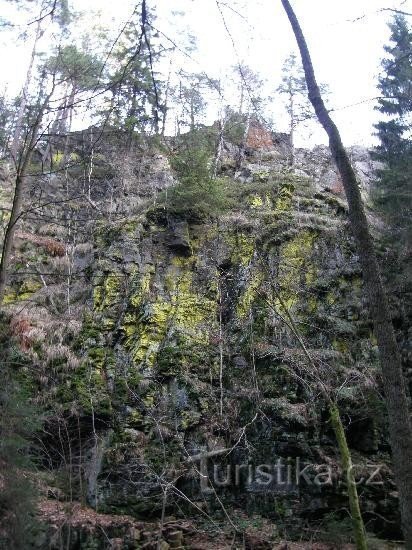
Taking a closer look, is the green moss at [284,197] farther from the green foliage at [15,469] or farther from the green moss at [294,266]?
the green foliage at [15,469]

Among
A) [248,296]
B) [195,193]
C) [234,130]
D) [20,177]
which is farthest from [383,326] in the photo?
[234,130]

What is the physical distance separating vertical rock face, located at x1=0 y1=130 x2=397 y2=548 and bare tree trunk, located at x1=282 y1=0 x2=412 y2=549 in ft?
8.56

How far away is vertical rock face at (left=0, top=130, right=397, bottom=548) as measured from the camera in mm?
10609

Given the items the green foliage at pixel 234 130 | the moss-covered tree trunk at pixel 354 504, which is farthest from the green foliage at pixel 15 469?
the green foliage at pixel 234 130

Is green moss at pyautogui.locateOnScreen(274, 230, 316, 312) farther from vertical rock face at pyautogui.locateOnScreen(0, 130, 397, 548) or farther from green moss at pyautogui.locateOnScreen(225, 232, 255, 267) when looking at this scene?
green moss at pyautogui.locateOnScreen(225, 232, 255, 267)

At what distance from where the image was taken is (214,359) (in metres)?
13.0

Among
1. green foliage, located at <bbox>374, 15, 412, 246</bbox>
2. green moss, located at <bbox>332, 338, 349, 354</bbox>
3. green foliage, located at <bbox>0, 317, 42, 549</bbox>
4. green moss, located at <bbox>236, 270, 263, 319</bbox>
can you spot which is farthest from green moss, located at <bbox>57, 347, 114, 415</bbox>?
green foliage, located at <bbox>374, 15, 412, 246</bbox>

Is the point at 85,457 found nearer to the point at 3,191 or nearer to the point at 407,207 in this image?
the point at 407,207

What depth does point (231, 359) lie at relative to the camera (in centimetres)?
1305

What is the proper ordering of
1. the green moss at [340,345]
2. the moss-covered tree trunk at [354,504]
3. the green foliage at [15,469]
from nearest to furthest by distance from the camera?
1. the moss-covered tree trunk at [354,504]
2. the green foliage at [15,469]
3. the green moss at [340,345]

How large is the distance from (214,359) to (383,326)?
7752 millimetres

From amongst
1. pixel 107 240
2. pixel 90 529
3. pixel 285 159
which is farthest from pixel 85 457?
pixel 285 159

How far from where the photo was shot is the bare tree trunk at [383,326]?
5.01 metres

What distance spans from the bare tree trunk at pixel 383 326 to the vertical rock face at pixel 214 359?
2608 mm
